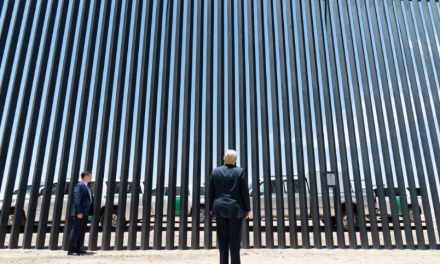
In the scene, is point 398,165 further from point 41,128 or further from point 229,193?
point 41,128

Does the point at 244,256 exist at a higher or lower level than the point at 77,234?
lower

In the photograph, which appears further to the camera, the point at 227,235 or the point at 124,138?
the point at 124,138

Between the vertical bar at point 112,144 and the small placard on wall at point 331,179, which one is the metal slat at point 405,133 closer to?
the small placard on wall at point 331,179

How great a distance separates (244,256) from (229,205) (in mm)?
1343

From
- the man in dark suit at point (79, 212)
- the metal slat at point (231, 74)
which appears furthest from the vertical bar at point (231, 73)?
the man in dark suit at point (79, 212)

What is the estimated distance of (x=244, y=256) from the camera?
4.50m

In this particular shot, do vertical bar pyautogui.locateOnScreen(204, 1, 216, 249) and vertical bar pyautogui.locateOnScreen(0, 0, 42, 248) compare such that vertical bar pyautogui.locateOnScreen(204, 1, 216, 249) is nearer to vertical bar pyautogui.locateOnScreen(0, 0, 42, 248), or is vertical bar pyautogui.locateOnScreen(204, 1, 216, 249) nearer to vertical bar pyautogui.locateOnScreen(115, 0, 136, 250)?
vertical bar pyautogui.locateOnScreen(115, 0, 136, 250)

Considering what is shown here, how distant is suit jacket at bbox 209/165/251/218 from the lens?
3522 millimetres

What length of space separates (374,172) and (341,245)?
1.25m

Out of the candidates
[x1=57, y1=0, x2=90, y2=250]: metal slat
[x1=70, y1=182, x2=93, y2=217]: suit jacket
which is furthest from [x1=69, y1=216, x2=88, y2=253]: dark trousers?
[x1=57, y1=0, x2=90, y2=250]: metal slat

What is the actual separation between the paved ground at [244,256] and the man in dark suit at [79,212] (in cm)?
17

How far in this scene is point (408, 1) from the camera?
250 inches

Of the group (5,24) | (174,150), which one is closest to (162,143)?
(174,150)

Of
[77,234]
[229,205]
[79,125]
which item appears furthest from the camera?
[79,125]
